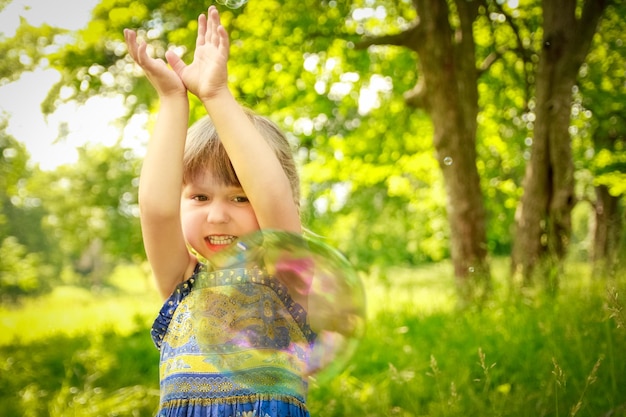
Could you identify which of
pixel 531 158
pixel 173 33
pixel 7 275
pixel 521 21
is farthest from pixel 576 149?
pixel 7 275

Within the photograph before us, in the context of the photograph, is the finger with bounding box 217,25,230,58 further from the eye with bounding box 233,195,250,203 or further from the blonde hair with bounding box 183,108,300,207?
the eye with bounding box 233,195,250,203

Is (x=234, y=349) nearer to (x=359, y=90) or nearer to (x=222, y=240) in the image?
(x=222, y=240)

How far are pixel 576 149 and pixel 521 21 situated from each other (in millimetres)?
1453

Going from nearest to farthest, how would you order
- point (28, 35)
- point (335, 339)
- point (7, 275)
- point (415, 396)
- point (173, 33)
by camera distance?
point (335, 339), point (415, 396), point (28, 35), point (173, 33), point (7, 275)

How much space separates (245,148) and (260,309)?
43 centimetres

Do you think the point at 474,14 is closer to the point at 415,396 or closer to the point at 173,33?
the point at 173,33

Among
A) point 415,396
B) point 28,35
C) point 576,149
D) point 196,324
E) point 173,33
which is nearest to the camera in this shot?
point 196,324

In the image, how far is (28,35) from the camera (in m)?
3.98

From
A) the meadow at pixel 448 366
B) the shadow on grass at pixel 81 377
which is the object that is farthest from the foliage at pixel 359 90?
the shadow on grass at pixel 81 377

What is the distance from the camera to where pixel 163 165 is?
131 centimetres

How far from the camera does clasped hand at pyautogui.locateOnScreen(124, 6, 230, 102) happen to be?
4.32ft

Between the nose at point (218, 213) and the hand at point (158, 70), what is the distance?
30 centimetres

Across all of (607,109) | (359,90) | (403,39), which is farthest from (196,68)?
(359,90)

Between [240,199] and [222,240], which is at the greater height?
[240,199]
